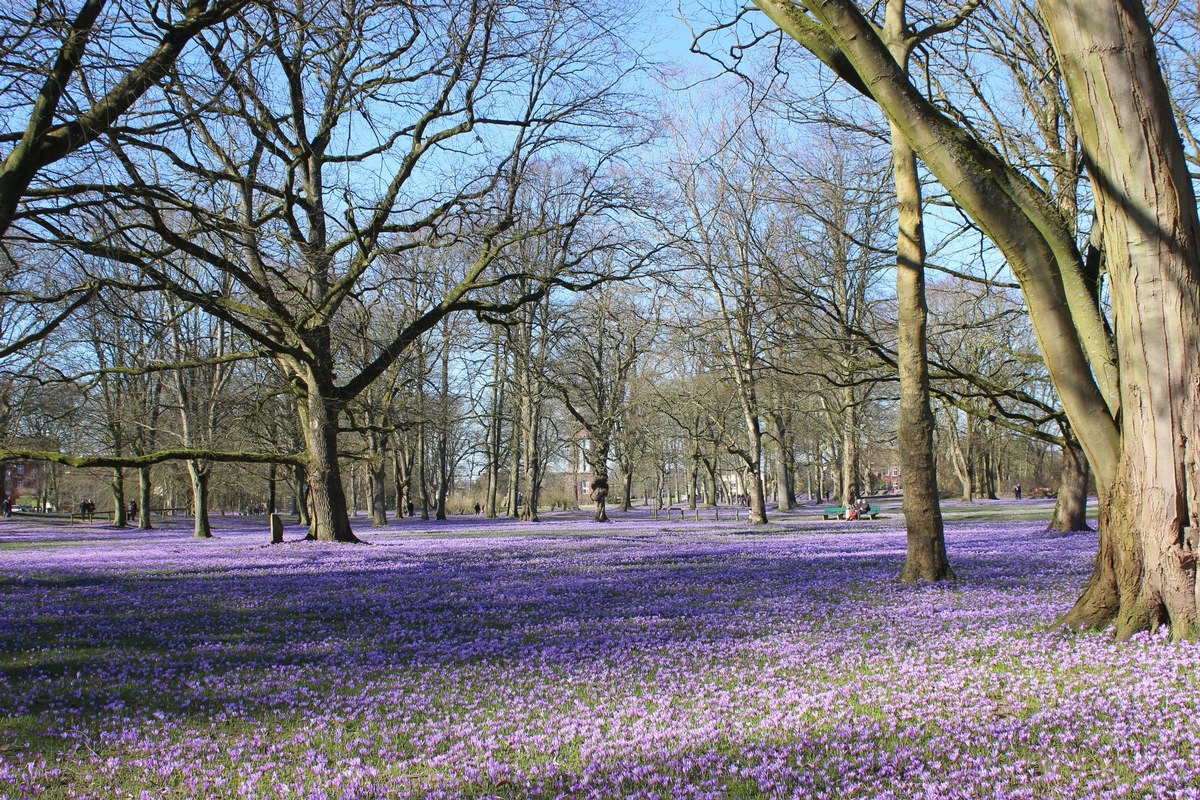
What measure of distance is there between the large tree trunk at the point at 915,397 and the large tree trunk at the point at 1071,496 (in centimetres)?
1194

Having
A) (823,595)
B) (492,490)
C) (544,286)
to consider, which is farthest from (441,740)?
(492,490)

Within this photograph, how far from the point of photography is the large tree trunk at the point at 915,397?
10.3 meters

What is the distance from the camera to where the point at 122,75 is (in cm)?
778

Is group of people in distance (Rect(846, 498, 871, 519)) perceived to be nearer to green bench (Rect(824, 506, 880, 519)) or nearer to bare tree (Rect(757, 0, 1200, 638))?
green bench (Rect(824, 506, 880, 519))

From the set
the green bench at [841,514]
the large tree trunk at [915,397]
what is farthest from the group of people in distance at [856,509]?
the large tree trunk at [915,397]

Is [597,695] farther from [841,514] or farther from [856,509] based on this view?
[841,514]

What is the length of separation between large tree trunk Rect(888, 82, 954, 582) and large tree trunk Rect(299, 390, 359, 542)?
13468 millimetres

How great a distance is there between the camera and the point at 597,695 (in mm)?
5180

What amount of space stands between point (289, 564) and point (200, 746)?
11145 mm

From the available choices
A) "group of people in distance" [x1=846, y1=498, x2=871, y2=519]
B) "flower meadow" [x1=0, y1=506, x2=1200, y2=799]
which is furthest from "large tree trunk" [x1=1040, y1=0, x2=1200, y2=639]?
"group of people in distance" [x1=846, y1=498, x2=871, y2=519]

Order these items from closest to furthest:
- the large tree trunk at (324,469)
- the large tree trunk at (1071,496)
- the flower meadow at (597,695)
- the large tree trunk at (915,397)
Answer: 1. the flower meadow at (597,695)
2. the large tree trunk at (915,397)
3. the large tree trunk at (324,469)
4. the large tree trunk at (1071,496)

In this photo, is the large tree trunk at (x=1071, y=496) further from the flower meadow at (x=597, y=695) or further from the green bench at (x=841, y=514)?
the green bench at (x=841, y=514)

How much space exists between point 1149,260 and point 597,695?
4778 mm

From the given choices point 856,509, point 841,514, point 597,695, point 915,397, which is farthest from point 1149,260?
point 841,514
